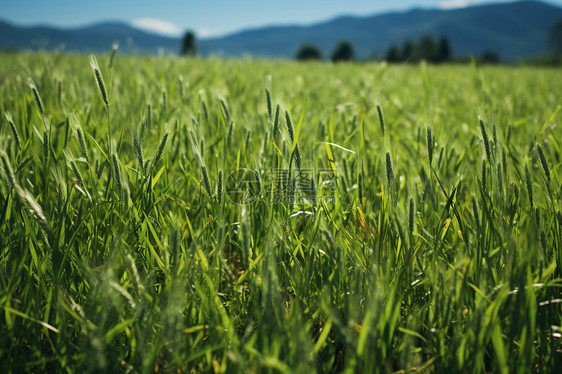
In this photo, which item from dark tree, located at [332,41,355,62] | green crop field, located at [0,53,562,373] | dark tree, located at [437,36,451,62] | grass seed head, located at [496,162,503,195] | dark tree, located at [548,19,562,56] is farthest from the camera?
dark tree, located at [548,19,562,56]

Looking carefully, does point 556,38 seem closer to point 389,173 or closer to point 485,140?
point 485,140

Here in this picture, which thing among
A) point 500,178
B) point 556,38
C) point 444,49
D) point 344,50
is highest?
point 556,38

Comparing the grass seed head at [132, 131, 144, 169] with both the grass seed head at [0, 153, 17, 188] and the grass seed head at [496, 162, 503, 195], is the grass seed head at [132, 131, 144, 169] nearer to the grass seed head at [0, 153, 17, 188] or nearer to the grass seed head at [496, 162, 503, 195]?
the grass seed head at [0, 153, 17, 188]

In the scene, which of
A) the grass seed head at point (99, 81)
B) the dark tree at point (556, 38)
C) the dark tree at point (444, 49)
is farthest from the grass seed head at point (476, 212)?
the dark tree at point (556, 38)

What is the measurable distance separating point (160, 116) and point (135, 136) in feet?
2.07

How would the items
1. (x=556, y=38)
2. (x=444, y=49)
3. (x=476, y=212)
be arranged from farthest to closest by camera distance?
1. (x=556, y=38)
2. (x=444, y=49)
3. (x=476, y=212)

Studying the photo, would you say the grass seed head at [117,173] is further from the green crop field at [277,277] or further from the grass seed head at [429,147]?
the grass seed head at [429,147]

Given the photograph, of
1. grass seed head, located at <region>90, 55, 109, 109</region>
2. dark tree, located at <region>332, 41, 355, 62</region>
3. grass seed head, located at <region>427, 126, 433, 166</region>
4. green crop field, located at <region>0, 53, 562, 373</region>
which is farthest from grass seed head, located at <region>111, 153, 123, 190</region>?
dark tree, located at <region>332, 41, 355, 62</region>

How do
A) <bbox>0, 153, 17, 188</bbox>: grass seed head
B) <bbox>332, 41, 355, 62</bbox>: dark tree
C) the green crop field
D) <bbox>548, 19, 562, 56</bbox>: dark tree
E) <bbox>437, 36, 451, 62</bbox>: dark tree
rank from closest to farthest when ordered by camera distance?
1. the green crop field
2. <bbox>0, 153, 17, 188</bbox>: grass seed head
3. <bbox>437, 36, 451, 62</bbox>: dark tree
4. <bbox>332, 41, 355, 62</bbox>: dark tree
5. <bbox>548, 19, 562, 56</bbox>: dark tree

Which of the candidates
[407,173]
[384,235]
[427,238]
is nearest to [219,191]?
[384,235]

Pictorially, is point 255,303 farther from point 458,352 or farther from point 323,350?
point 458,352

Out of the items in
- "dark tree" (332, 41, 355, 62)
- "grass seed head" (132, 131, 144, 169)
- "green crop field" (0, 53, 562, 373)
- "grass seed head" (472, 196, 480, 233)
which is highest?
"dark tree" (332, 41, 355, 62)

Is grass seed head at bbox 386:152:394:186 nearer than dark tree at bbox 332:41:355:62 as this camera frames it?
Yes

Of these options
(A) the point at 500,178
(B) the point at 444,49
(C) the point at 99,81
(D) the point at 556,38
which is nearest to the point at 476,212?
(A) the point at 500,178
